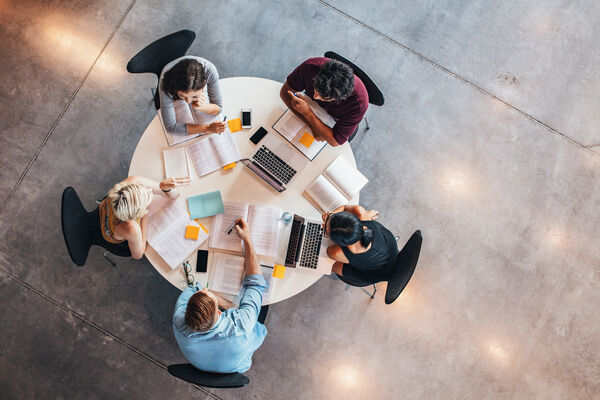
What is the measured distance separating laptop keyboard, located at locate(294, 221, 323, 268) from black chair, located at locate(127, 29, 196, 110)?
160cm

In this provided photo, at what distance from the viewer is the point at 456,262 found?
3568 millimetres

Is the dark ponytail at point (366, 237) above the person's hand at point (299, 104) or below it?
below

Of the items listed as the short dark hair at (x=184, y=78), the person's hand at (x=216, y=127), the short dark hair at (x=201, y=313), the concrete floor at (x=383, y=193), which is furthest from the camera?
the concrete floor at (x=383, y=193)

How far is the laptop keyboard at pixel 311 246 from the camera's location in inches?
103

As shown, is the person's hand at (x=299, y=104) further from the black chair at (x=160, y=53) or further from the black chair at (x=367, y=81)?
the black chair at (x=160, y=53)

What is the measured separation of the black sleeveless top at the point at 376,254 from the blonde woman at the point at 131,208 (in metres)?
1.19

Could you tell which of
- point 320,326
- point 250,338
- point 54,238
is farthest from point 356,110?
point 54,238

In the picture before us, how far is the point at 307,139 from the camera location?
271 cm

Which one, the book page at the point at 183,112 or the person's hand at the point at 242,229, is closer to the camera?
the person's hand at the point at 242,229

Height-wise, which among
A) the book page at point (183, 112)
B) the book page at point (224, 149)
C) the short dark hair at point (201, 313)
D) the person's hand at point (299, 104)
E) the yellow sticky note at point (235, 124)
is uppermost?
the person's hand at point (299, 104)

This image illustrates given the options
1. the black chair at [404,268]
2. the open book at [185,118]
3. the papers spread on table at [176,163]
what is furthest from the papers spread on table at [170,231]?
the black chair at [404,268]

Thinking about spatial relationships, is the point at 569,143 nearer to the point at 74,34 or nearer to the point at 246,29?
the point at 246,29

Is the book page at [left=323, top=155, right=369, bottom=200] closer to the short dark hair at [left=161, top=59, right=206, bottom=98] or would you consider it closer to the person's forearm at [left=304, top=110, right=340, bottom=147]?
the person's forearm at [left=304, top=110, right=340, bottom=147]

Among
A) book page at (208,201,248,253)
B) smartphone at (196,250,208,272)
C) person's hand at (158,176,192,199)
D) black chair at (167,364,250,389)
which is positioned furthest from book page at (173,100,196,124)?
black chair at (167,364,250,389)
